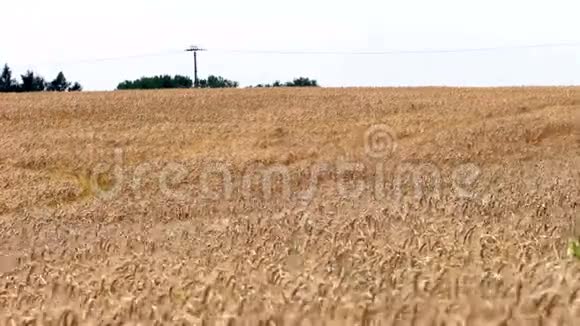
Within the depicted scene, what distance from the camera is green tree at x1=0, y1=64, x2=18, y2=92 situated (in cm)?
10538

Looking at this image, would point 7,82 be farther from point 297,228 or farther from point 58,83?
point 297,228

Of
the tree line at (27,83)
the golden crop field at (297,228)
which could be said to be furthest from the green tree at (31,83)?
the golden crop field at (297,228)

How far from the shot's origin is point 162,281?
5.34m

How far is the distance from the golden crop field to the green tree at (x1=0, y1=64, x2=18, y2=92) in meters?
69.8

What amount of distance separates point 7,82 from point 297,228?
336 feet

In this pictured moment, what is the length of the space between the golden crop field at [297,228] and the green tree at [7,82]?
2747 inches

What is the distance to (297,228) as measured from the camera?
8.84 m

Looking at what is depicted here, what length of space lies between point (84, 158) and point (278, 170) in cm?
832

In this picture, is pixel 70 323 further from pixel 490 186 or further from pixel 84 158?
pixel 84 158

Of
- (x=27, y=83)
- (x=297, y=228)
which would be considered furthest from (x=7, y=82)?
(x=297, y=228)

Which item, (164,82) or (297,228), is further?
(164,82)

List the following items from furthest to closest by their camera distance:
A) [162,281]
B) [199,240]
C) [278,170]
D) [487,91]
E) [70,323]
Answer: [487,91] < [278,170] < [199,240] < [162,281] < [70,323]

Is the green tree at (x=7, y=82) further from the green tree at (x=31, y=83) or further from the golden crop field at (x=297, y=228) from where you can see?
the golden crop field at (x=297, y=228)

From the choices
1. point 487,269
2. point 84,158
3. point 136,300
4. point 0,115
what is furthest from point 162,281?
point 0,115
